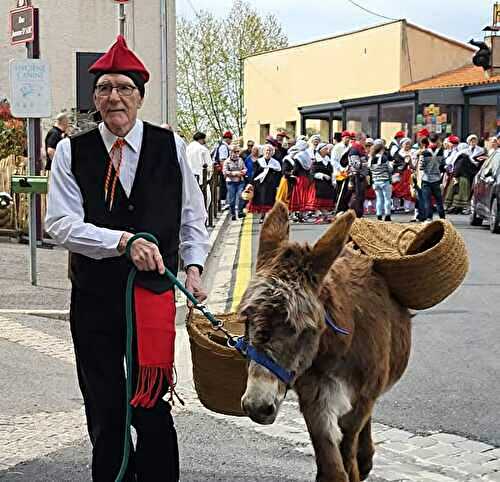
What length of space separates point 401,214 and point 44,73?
48.5 feet

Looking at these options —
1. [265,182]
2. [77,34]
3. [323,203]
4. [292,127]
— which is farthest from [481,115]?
[77,34]

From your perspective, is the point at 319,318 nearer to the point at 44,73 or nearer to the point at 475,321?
the point at 475,321

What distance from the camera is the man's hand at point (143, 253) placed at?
383 cm

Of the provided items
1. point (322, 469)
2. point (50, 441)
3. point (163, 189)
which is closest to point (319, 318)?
point (322, 469)

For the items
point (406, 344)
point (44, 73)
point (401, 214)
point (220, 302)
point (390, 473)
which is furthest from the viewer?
point (401, 214)

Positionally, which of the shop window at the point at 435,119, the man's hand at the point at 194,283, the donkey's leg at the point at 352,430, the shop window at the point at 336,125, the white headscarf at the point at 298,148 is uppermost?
the shop window at the point at 336,125

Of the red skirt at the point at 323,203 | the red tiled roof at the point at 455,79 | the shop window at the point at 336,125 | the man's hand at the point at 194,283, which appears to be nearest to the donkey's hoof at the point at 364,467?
the man's hand at the point at 194,283

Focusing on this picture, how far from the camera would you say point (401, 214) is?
80.9ft

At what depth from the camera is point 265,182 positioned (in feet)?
74.1

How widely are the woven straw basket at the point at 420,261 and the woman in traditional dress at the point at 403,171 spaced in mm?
19619

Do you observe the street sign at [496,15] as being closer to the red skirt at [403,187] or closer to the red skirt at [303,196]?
the red skirt at [403,187]

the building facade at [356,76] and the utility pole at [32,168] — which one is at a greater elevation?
the building facade at [356,76]

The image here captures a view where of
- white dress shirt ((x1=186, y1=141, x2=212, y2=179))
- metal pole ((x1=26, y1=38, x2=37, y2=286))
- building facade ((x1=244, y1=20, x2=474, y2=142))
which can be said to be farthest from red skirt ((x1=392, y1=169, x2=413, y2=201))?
metal pole ((x1=26, y1=38, x2=37, y2=286))

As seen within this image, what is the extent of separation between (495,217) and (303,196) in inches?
204
